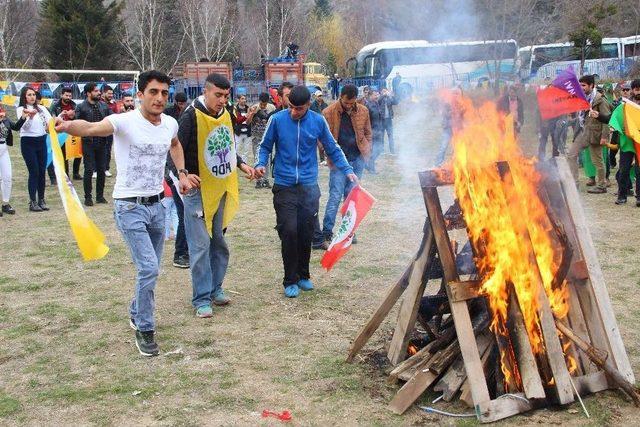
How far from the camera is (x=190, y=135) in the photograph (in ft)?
19.1

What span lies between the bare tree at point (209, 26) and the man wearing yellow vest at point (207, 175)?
39262mm

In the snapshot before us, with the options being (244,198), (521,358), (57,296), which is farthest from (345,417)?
(244,198)

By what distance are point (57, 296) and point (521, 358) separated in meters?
4.64

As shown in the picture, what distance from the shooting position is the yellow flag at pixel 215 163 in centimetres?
583

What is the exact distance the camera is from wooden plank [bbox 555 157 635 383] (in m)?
4.27

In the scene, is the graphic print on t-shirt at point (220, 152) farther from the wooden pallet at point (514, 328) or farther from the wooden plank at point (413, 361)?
the wooden plank at point (413, 361)

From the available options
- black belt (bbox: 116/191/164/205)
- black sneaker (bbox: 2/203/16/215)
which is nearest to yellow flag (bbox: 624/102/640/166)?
black belt (bbox: 116/191/164/205)

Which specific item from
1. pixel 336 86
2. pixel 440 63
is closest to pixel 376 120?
pixel 440 63

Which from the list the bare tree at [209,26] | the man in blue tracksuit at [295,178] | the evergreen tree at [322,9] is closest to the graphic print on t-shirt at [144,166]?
the man in blue tracksuit at [295,178]

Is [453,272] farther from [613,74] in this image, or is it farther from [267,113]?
[613,74]

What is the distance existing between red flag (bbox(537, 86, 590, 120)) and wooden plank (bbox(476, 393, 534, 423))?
730 cm

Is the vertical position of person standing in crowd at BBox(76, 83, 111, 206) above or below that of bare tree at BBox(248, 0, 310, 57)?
below

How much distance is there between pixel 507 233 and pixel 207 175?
9.08ft

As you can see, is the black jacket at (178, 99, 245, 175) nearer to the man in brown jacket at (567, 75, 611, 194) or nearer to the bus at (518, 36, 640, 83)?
the man in brown jacket at (567, 75, 611, 194)
